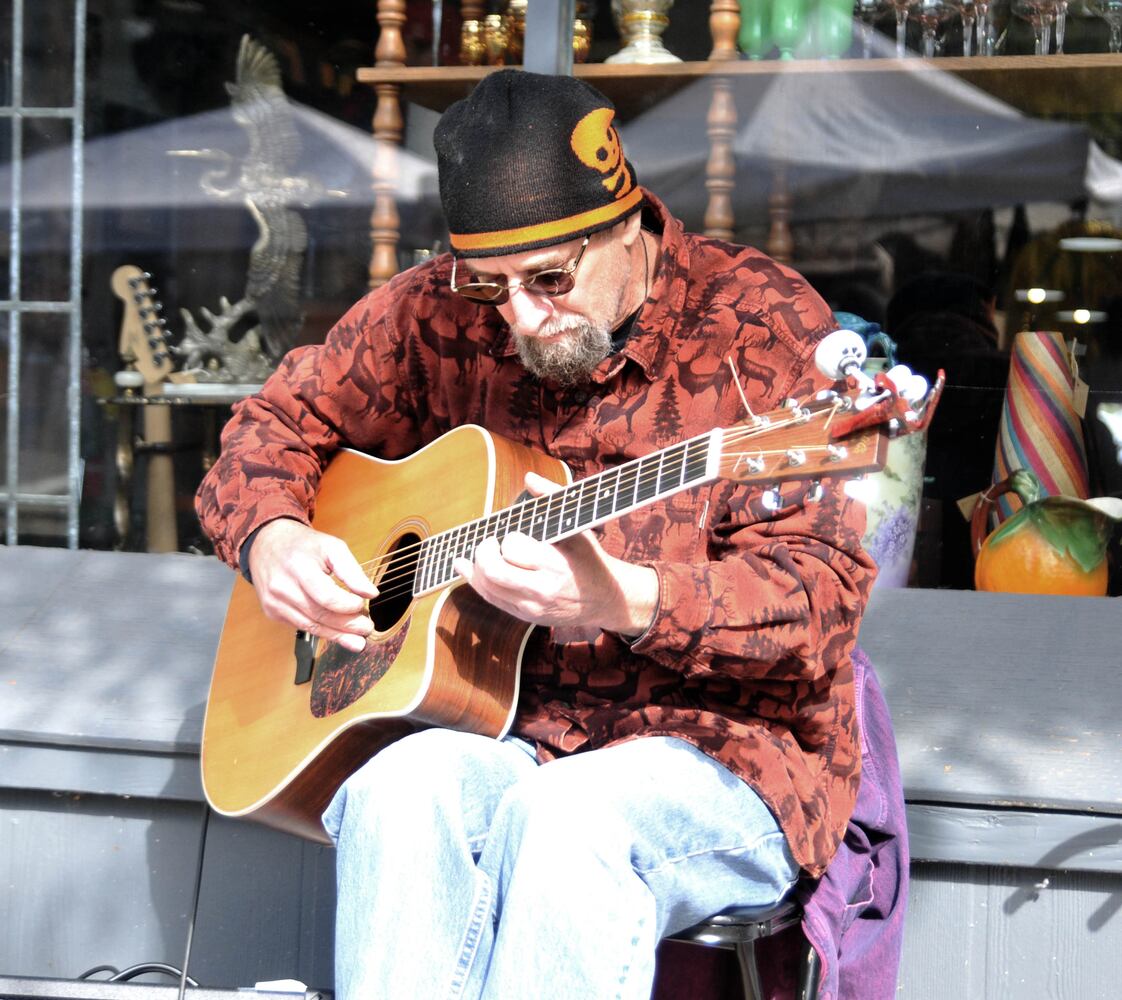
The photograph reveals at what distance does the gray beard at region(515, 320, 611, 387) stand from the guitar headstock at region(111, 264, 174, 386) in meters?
2.26

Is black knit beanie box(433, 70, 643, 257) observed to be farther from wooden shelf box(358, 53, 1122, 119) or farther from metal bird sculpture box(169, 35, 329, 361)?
metal bird sculpture box(169, 35, 329, 361)

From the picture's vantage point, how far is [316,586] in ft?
5.83

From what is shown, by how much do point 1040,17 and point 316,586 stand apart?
2.28m

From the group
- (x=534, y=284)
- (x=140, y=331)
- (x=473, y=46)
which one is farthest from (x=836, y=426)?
(x=140, y=331)

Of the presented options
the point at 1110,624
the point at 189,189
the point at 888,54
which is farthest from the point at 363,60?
the point at 1110,624

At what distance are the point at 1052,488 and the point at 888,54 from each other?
110 cm

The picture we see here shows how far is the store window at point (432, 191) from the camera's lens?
3.21 metres

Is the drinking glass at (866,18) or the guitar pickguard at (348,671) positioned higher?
the drinking glass at (866,18)

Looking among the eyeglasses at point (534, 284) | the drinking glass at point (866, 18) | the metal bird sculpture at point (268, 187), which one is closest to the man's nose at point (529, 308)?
the eyeglasses at point (534, 284)

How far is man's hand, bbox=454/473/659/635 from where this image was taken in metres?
1.44

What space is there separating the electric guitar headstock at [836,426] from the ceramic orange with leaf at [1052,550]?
1401 millimetres

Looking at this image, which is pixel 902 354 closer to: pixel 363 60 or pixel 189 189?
pixel 363 60

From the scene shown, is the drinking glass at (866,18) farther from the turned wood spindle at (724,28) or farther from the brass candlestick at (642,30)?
the brass candlestick at (642,30)

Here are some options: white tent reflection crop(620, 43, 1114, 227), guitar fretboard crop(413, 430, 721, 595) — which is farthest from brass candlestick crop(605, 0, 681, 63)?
guitar fretboard crop(413, 430, 721, 595)
